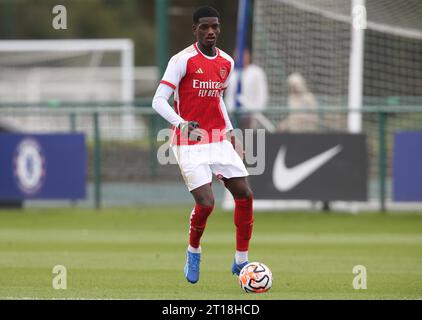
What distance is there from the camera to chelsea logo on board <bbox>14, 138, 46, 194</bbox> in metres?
19.9

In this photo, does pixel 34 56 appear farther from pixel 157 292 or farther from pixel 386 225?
pixel 157 292

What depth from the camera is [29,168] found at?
19.9m

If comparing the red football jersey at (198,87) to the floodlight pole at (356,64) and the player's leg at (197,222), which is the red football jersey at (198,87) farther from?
the floodlight pole at (356,64)

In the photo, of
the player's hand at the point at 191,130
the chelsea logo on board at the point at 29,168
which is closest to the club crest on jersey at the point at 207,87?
the player's hand at the point at 191,130

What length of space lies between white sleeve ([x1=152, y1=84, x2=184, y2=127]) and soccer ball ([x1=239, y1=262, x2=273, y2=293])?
1.47 meters

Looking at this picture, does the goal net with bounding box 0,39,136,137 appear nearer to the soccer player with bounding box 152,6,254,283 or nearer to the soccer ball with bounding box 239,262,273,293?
the soccer player with bounding box 152,6,254,283

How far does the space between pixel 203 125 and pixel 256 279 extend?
1507 mm

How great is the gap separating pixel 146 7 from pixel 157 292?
3698cm

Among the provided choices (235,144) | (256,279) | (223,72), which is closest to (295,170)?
(235,144)

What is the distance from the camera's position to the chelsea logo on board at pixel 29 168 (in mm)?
19891

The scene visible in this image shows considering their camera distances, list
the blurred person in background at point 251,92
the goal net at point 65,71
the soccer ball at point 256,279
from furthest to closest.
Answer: the goal net at point 65,71, the blurred person in background at point 251,92, the soccer ball at point 256,279

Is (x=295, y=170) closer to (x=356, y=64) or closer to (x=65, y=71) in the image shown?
(x=356, y=64)

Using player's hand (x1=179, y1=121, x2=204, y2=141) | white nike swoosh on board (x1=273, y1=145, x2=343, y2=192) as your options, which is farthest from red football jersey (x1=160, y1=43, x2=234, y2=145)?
white nike swoosh on board (x1=273, y1=145, x2=343, y2=192)
